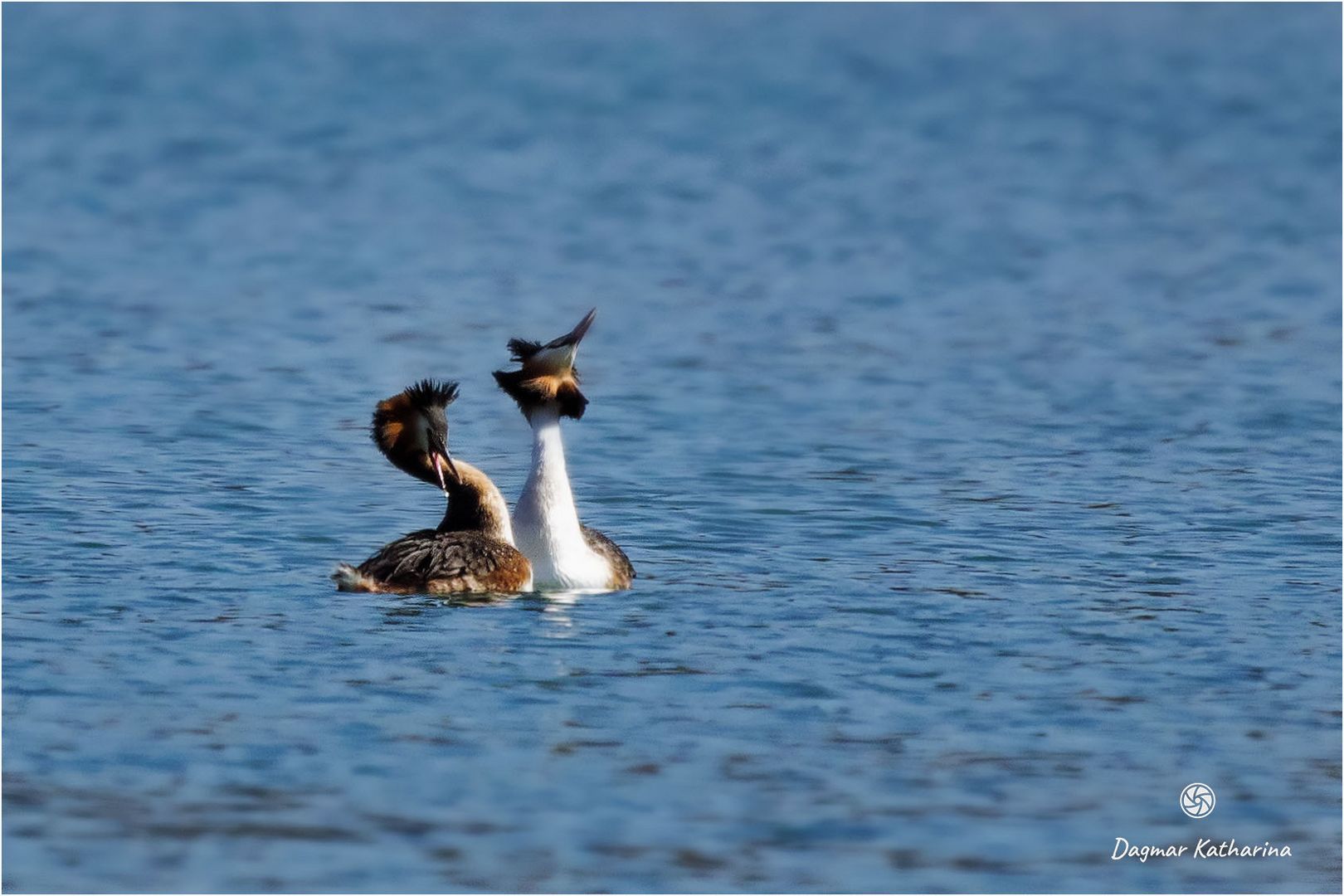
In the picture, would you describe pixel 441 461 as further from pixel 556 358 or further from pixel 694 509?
pixel 694 509

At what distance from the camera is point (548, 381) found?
13.4 metres

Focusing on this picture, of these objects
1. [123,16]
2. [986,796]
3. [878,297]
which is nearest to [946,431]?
[878,297]

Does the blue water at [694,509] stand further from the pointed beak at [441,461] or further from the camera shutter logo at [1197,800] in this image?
Result: the pointed beak at [441,461]

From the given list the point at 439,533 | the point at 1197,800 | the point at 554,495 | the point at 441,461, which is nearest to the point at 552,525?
the point at 554,495

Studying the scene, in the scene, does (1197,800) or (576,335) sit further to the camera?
(576,335)

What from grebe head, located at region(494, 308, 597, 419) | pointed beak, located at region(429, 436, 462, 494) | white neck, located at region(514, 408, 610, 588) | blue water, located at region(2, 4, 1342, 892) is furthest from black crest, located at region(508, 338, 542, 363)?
blue water, located at region(2, 4, 1342, 892)

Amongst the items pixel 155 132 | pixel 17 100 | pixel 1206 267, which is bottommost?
pixel 1206 267

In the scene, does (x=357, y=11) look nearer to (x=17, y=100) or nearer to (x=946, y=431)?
(x=17, y=100)

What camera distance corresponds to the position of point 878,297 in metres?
24.7

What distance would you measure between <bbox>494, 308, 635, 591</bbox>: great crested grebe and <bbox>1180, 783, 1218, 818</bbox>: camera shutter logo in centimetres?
→ 418

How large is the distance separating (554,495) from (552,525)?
182 millimetres

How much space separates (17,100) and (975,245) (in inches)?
803

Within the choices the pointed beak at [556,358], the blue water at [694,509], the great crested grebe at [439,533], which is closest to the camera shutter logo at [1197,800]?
the blue water at [694,509]

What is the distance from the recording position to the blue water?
9375mm
